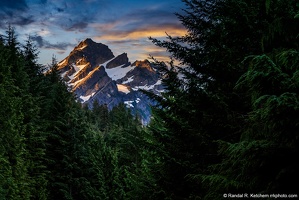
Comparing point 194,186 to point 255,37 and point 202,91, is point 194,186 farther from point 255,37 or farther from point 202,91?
point 255,37

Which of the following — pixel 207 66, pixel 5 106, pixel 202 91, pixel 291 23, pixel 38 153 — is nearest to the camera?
pixel 291 23

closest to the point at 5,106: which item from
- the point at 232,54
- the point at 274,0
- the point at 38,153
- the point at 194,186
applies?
the point at 38,153

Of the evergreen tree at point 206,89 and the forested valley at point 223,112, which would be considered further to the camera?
the evergreen tree at point 206,89

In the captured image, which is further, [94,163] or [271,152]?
[94,163]

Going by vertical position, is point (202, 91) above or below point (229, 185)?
above

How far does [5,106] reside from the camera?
Answer: 51.5ft

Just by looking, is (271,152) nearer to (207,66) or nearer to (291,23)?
(291,23)

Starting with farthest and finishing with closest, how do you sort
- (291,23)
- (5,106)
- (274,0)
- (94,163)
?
(94,163), (5,106), (274,0), (291,23)

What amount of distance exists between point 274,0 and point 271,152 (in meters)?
3.42

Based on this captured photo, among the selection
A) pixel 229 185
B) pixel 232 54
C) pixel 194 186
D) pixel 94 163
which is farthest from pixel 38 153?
pixel 229 185

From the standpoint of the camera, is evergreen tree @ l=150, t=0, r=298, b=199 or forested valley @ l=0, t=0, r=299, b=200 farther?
evergreen tree @ l=150, t=0, r=298, b=199

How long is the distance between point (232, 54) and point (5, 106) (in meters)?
13.3

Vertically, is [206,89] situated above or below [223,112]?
above

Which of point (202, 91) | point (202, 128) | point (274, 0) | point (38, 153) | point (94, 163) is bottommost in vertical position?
point (94, 163)
